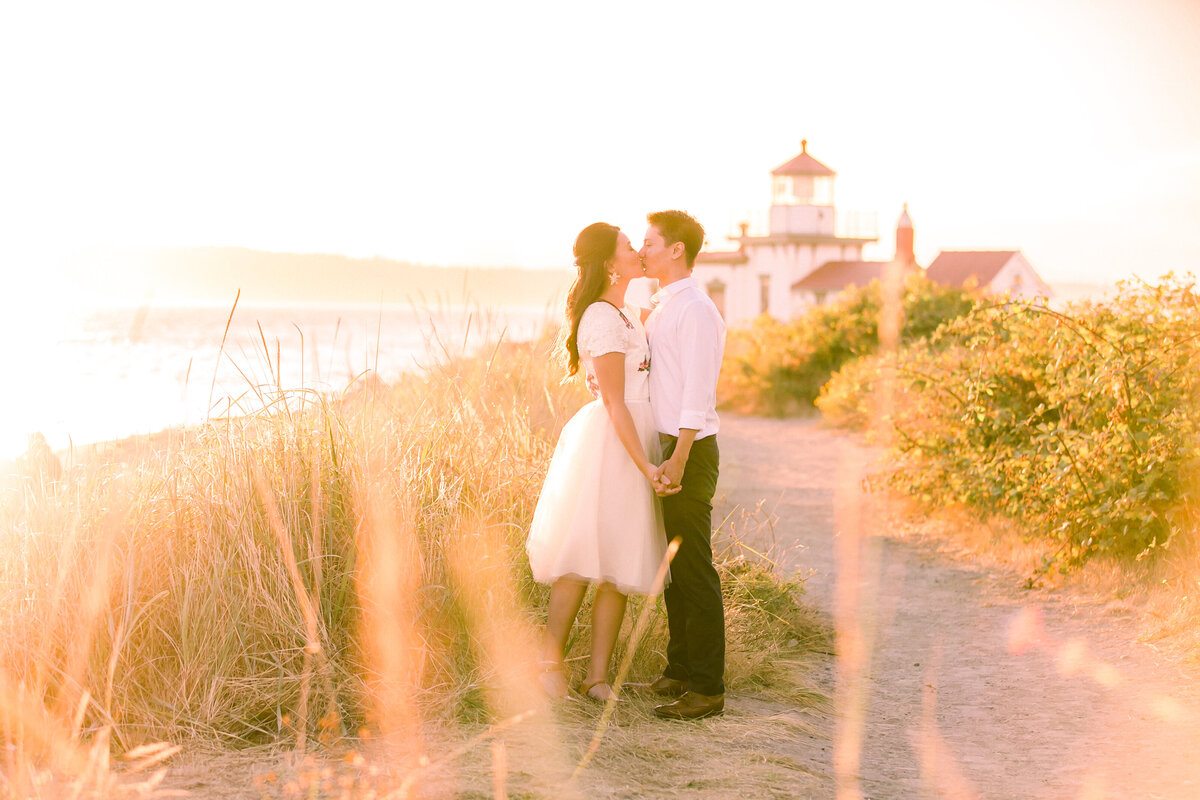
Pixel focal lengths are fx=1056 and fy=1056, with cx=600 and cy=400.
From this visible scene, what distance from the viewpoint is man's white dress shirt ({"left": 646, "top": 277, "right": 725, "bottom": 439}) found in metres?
4.34

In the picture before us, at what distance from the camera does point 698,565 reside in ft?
14.9

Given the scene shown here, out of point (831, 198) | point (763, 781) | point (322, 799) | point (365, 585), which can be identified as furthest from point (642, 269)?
point (831, 198)

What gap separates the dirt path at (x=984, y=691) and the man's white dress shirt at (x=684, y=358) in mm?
1451

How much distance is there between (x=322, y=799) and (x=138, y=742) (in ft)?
3.04

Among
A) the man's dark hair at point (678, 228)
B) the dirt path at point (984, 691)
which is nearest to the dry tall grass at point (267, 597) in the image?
the dirt path at point (984, 691)

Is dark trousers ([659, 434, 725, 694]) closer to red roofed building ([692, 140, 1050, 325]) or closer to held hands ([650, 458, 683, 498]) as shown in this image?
held hands ([650, 458, 683, 498])

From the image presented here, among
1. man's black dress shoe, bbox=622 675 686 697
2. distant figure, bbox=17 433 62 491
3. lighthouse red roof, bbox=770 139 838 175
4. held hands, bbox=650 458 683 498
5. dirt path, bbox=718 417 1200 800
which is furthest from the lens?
lighthouse red roof, bbox=770 139 838 175

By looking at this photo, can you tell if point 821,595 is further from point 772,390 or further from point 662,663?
point 772,390

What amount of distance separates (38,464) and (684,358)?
3.37m

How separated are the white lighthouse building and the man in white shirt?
36.8 meters

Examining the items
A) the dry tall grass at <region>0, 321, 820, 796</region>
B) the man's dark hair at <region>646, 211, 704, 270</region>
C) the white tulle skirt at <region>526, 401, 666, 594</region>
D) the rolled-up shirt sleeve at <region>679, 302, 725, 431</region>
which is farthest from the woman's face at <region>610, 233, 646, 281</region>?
the dry tall grass at <region>0, 321, 820, 796</region>

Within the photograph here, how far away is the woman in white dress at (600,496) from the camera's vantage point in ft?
14.6

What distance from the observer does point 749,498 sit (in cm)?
1121

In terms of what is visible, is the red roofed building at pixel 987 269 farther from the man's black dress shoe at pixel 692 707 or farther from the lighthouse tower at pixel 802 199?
the man's black dress shoe at pixel 692 707
